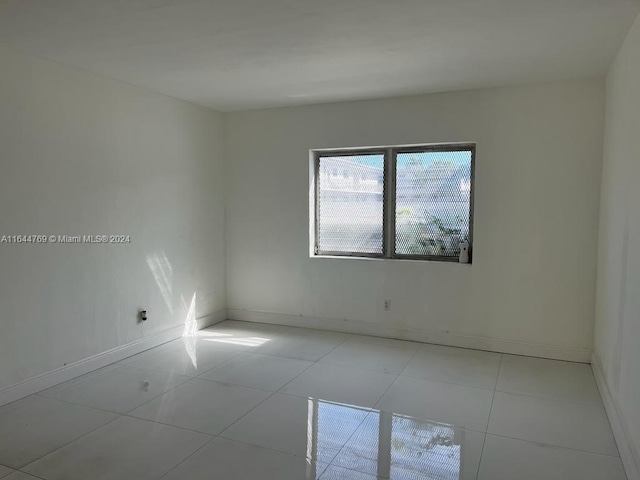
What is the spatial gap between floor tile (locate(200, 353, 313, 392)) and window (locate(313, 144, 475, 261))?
4.59ft

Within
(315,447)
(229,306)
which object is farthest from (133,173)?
(315,447)

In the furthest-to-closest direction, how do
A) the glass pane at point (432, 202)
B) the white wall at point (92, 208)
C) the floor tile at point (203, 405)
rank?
the glass pane at point (432, 202) < the white wall at point (92, 208) < the floor tile at point (203, 405)

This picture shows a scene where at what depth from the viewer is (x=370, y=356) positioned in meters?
3.99

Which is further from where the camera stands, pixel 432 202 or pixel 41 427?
pixel 432 202

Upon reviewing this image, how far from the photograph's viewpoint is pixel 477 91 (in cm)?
403

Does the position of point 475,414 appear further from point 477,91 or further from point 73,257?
point 73,257

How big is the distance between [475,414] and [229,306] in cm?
313

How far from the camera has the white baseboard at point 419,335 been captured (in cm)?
393

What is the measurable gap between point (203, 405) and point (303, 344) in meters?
1.47

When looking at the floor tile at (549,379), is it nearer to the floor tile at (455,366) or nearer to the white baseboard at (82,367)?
the floor tile at (455,366)

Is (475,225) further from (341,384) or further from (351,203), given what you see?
(341,384)

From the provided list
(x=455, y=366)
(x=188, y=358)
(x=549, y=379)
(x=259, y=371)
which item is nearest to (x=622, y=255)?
(x=549, y=379)

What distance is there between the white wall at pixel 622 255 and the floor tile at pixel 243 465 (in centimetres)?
156

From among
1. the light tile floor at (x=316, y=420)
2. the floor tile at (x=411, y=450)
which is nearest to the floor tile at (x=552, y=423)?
the light tile floor at (x=316, y=420)
